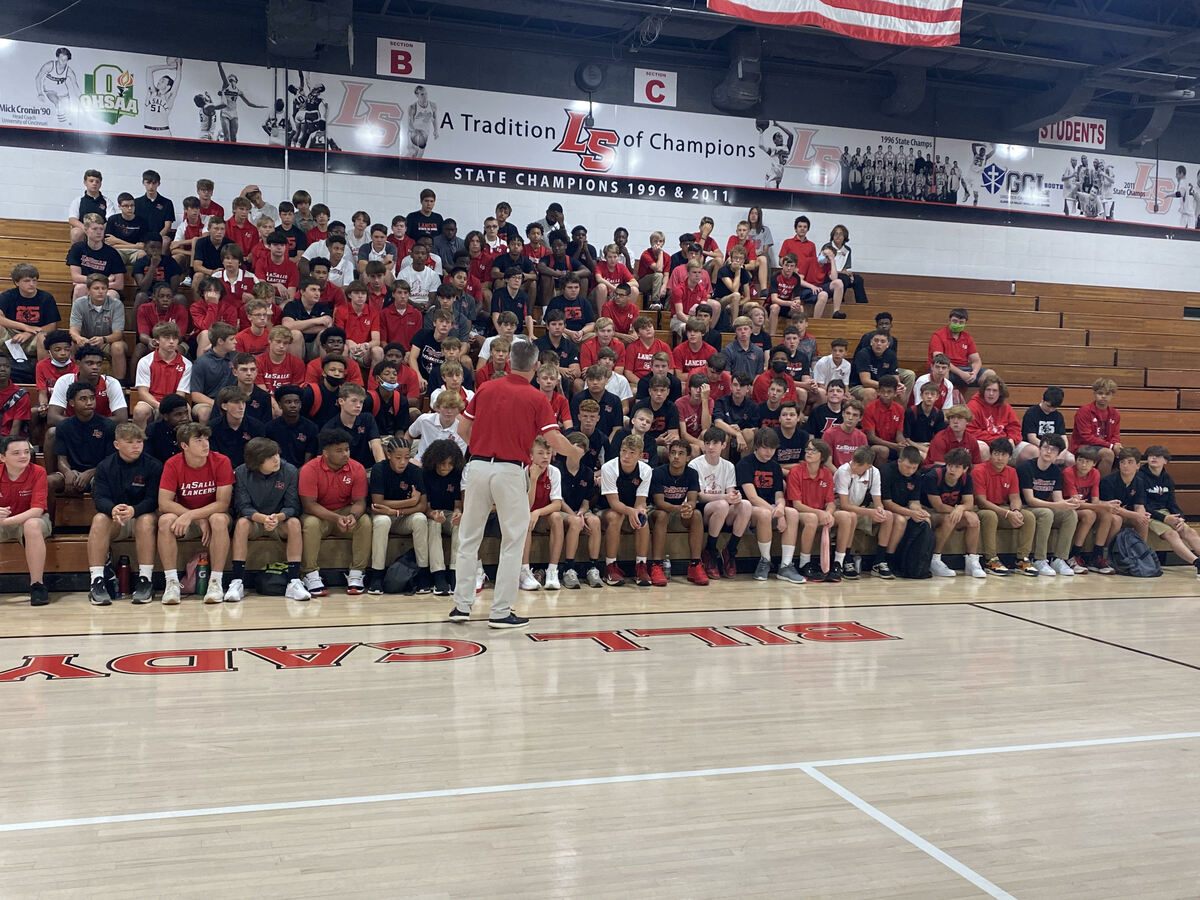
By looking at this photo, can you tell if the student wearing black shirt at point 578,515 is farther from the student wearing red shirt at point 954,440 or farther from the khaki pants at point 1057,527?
the khaki pants at point 1057,527

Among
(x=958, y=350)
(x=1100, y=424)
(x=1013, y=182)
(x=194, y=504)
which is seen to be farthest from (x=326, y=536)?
(x=1013, y=182)

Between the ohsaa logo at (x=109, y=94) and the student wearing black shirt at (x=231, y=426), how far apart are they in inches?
281

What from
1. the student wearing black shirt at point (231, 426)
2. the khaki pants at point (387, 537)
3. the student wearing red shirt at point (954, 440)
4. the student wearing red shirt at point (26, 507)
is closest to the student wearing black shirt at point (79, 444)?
the student wearing red shirt at point (26, 507)

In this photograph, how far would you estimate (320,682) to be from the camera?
511 cm

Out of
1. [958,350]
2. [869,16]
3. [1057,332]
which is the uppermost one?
[869,16]

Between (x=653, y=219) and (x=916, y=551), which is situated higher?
(x=653, y=219)

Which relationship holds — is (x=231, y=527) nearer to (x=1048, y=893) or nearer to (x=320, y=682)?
(x=320, y=682)

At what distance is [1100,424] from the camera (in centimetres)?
1059

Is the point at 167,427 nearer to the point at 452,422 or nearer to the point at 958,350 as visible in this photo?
the point at 452,422

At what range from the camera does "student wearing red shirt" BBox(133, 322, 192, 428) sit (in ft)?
27.4

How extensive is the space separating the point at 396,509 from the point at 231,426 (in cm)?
146

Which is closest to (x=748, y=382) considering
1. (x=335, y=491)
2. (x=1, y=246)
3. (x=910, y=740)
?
(x=335, y=491)

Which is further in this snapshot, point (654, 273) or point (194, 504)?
point (654, 273)

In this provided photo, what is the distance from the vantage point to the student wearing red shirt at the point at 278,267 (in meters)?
10.8
